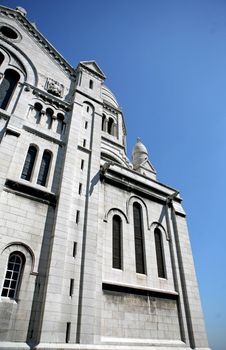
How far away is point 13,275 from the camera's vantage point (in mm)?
10766

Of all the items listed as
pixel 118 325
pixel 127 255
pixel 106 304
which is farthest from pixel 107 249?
pixel 118 325

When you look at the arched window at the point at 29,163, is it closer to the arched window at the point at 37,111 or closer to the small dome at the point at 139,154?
the arched window at the point at 37,111

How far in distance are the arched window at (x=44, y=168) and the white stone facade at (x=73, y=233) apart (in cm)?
7

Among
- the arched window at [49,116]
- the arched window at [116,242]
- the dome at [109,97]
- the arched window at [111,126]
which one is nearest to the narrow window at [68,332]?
the arched window at [116,242]

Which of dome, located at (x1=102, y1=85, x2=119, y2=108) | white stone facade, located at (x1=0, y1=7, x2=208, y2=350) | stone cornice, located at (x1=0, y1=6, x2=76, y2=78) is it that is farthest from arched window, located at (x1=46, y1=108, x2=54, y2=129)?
dome, located at (x1=102, y1=85, x2=119, y2=108)

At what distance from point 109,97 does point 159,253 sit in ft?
68.9

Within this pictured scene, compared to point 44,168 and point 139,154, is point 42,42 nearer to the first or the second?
point 44,168

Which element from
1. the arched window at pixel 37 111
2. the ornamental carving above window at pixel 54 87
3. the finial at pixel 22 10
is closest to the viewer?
the arched window at pixel 37 111

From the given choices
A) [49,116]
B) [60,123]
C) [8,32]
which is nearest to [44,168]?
[60,123]

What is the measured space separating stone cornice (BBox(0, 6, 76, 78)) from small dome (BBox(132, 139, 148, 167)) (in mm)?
10541

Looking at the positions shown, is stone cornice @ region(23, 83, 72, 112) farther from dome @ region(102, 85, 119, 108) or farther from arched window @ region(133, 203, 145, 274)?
dome @ region(102, 85, 119, 108)

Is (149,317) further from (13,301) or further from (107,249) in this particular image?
(13,301)

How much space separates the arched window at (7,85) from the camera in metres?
16.4

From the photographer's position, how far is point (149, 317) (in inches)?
517
